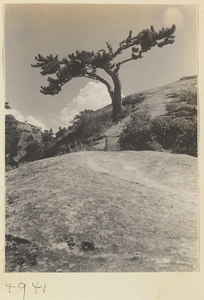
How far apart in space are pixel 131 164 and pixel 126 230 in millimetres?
2349

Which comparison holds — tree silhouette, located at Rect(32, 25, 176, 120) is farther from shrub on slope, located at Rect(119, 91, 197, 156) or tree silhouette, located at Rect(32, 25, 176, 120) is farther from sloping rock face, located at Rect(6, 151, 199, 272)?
sloping rock face, located at Rect(6, 151, 199, 272)

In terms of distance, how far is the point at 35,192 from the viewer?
4965mm

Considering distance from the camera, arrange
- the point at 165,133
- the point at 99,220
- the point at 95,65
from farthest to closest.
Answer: the point at 95,65 → the point at 165,133 → the point at 99,220

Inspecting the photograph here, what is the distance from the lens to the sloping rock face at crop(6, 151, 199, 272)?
152 inches

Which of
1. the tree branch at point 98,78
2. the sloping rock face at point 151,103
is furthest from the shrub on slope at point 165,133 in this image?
the tree branch at point 98,78

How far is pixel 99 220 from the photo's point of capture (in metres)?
4.25

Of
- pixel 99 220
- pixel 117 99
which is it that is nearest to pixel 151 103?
pixel 117 99

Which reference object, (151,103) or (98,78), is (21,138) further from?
(151,103)

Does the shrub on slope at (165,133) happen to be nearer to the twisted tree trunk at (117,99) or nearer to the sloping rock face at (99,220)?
the sloping rock face at (99,220)

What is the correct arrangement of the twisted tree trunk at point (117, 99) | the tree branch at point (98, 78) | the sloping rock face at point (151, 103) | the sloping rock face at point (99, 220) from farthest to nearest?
the twisted tree trunk at point (117, 99), the tree branch at point (98, 78), the sloping rock face at point (151, 103), the sloping rock face at point (99, 220)

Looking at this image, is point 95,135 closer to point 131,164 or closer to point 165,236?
point 131,164

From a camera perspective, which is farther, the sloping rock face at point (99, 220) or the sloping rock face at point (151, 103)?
the sloping rock face at point (151, 103)

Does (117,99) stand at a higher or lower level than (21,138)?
higher

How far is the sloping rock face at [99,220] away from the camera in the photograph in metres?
3.85
